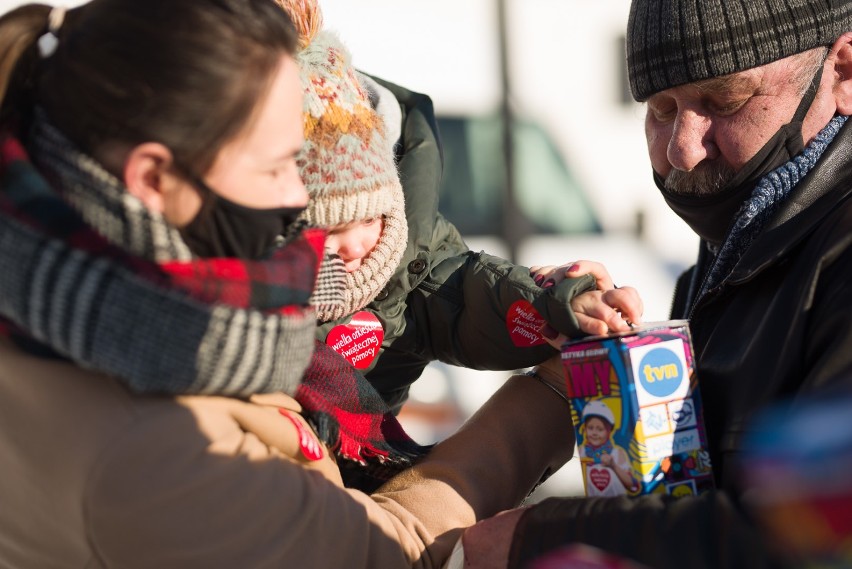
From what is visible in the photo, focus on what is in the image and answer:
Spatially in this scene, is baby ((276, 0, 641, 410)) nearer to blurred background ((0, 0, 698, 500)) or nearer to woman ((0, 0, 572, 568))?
woman ((0, 0, 572, 568))

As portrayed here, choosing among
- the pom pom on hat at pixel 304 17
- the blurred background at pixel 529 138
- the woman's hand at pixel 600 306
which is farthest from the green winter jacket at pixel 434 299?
the blurred background at pixel 529 138

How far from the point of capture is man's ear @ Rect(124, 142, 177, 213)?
4.99 feet

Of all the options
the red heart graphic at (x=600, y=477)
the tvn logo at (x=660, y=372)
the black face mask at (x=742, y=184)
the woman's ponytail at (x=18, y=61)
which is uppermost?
the woman's ponytail at (x=18, y=61)

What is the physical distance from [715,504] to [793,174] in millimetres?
873

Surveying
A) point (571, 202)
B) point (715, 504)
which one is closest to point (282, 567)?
point (715, 504)

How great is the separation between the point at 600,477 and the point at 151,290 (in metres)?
0.91

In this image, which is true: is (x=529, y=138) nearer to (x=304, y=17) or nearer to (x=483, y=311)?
(x=483, y=311)

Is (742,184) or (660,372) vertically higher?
(742,184)

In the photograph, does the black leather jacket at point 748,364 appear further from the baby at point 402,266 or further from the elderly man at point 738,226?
the baby at point 402,266

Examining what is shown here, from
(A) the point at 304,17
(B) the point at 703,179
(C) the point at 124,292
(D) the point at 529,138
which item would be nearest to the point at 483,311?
(B) the point at 703,179

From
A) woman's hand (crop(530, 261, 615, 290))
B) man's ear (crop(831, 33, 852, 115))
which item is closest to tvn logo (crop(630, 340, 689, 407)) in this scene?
woman's hand (crop(530, 261, 615, 290))

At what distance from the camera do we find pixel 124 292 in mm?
1446

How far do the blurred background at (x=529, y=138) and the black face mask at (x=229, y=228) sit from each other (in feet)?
12.2

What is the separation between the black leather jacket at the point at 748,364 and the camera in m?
1.61
